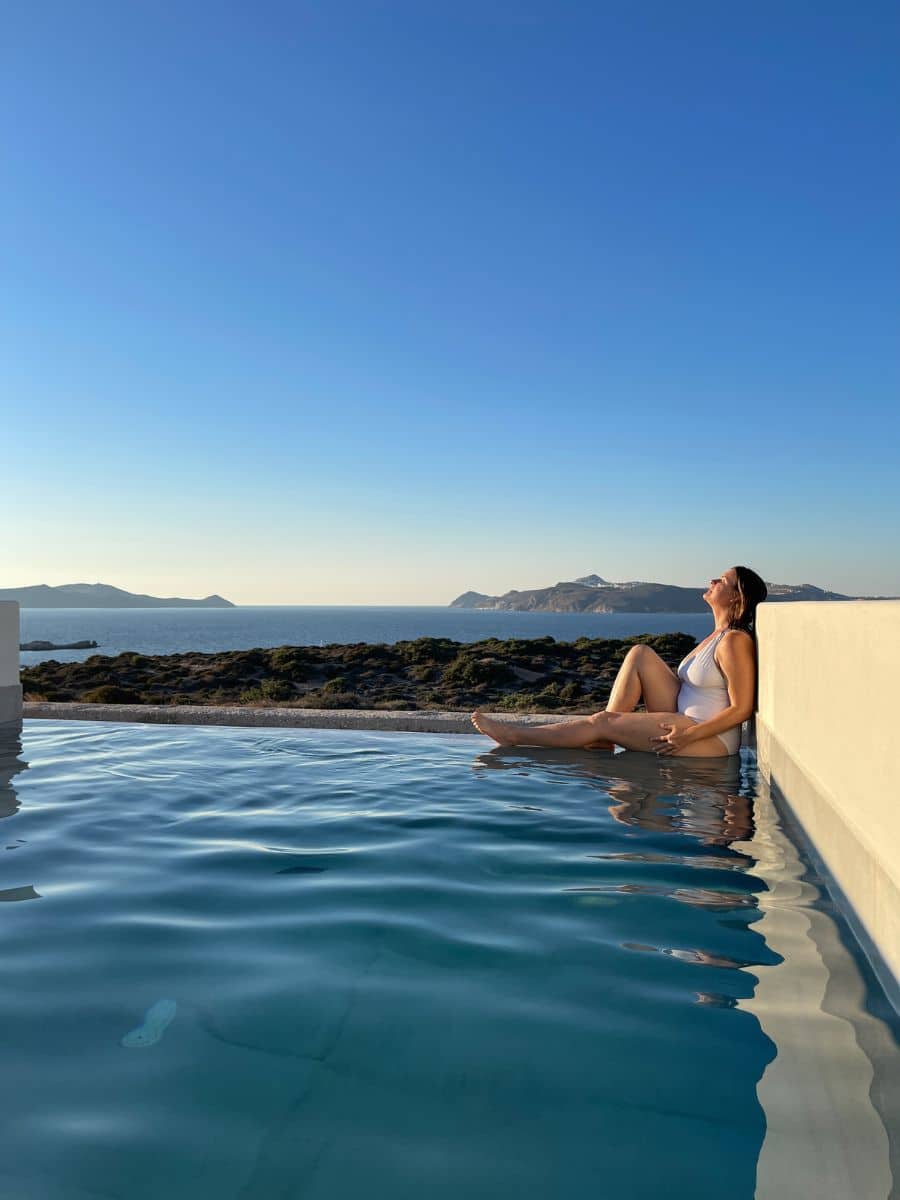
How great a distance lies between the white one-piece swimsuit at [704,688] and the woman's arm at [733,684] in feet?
0.19

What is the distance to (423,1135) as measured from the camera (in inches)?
60.1

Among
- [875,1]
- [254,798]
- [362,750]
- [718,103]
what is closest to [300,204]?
[718,103]

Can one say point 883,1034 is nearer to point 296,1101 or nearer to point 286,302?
point 296,1101

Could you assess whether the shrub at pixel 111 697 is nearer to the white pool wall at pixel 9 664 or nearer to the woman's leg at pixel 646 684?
the white pool wall at pixel 9 664

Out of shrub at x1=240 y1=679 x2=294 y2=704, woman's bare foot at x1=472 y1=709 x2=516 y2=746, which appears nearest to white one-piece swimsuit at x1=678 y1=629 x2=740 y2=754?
woman's bare foot at x1=472 y1=709 x2=516 y2=746

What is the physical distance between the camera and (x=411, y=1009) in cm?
205

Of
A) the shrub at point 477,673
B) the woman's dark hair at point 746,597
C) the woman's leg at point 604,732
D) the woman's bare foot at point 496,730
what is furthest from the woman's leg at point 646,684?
the shrub at point 477,673

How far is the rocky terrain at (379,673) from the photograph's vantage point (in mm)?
17984

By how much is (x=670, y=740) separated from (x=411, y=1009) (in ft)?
12.3

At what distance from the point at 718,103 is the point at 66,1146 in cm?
1589

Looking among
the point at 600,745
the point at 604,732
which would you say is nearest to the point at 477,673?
the point at 600,745

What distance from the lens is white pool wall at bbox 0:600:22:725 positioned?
677 cm

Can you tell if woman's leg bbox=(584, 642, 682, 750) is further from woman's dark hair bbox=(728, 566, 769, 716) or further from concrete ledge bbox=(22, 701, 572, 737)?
concrete ledge bbox=(22, 701, 572, 737)

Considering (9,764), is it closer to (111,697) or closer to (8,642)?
(8,642)
